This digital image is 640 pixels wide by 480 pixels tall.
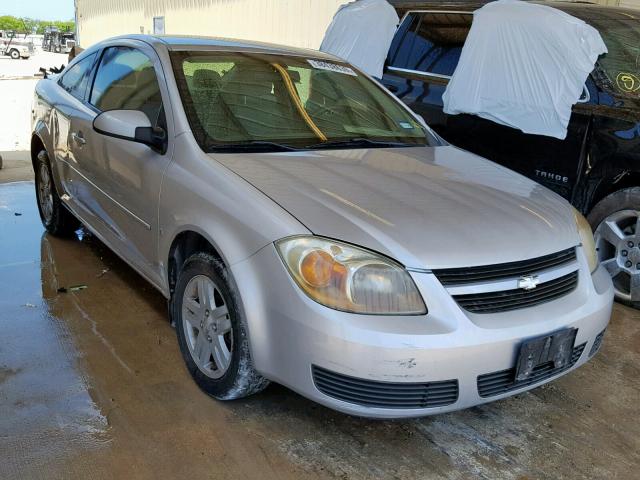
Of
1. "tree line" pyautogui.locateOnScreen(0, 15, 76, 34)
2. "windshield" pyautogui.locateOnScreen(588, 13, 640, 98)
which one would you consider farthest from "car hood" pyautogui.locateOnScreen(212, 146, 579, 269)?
"tree line" pyautogui.locateOnScreen(0, 15, 76, 34)

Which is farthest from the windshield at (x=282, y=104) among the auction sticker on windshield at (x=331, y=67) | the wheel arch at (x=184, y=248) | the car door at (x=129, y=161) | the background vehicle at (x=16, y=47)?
the background vehicle at (x=16, y=47)

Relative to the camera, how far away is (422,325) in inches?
86.8

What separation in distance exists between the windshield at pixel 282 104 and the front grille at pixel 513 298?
48.3 inches

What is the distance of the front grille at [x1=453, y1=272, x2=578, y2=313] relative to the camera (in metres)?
2.31

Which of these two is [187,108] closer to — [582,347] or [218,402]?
[218,402]

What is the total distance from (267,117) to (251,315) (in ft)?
4.19

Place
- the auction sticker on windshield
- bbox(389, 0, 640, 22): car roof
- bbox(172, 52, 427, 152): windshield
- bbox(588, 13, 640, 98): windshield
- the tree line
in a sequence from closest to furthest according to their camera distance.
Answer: bbox(172, 52, 427, 152): windshield < the auction sticker on windshield < bbox(588, 13, 640, 98): windshield < bbox(389, 0, 640, 22): car roof < the tree line

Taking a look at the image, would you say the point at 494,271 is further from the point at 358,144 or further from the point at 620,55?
the point at 620,55

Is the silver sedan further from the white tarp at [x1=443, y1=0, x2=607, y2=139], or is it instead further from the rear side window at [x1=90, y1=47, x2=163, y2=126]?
the white tarp at [x1=443, y1=0, x2=607, y2=139]

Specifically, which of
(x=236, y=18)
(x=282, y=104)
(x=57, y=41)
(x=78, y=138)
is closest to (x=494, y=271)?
(x=282, y=104)

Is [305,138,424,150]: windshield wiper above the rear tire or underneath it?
above

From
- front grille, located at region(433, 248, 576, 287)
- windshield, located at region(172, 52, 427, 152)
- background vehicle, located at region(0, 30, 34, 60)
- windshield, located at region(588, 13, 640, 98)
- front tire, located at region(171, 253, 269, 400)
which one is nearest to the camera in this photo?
front grille, located at region(433, 248, 576, 287)

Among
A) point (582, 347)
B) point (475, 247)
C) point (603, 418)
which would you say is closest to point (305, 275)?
point (475, 247)

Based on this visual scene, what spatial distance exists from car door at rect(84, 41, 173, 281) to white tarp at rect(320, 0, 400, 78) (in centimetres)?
204
